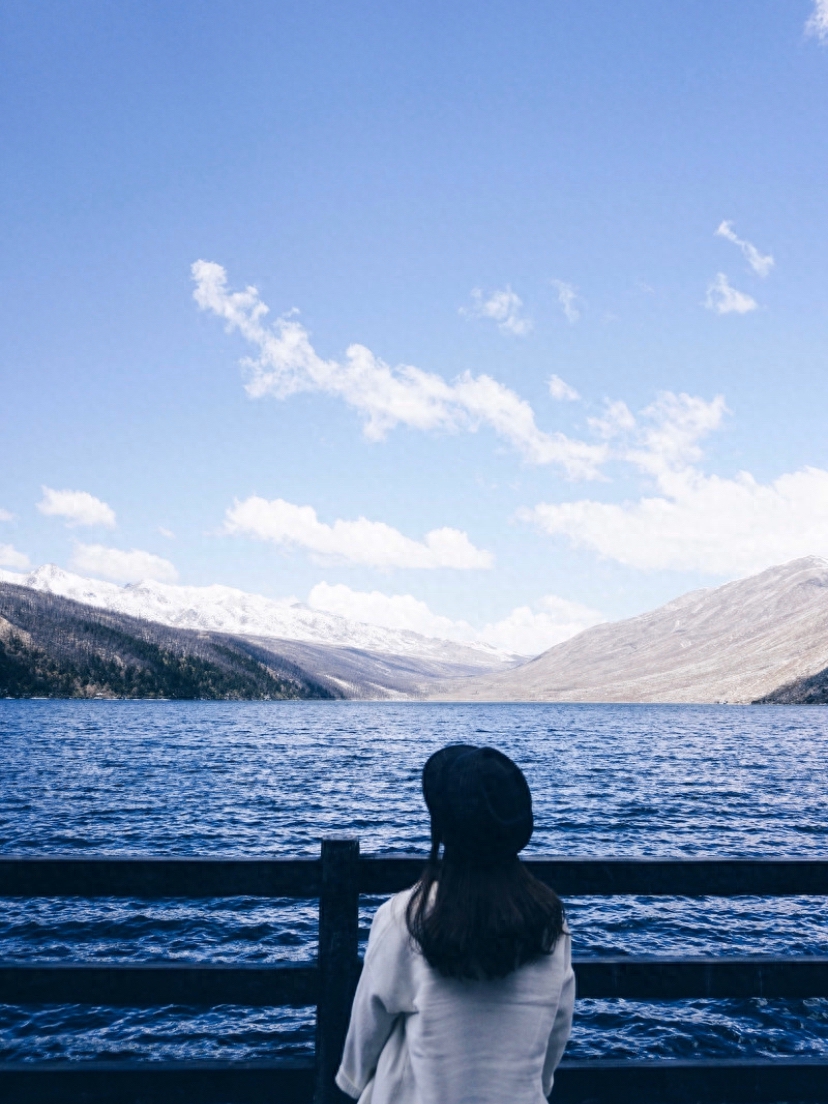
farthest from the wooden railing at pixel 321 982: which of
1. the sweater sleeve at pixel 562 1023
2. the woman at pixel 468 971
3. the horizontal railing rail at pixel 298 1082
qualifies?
the woman at pixel 468 971

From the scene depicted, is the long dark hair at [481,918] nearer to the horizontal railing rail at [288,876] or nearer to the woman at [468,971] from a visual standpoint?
the woman at [468,971]

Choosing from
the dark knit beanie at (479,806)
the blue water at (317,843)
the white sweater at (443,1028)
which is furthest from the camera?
the blue water at (317,843)

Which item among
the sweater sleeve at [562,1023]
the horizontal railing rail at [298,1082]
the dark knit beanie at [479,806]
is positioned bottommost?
the horizontal railing rail at [298,1082]

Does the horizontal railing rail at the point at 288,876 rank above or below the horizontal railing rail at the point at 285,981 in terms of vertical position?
above

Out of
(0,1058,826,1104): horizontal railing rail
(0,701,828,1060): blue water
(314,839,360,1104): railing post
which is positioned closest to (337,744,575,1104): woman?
(314,839,360,1104): railing post

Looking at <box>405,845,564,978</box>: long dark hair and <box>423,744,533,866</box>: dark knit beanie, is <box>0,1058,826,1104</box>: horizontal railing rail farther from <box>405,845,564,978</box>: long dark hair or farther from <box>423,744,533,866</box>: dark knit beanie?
<box>423,744,533,866</box>: dark knit beanie

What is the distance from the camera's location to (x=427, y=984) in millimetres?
3164

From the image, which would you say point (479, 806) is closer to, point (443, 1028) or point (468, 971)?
point (468, 971)

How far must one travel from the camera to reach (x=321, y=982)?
17.8 feet

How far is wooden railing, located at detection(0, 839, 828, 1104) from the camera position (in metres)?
5.39

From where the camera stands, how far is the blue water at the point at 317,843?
44.9ft

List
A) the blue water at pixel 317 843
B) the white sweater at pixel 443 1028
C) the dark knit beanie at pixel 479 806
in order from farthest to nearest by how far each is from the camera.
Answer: the blue water at pixel 317 843 < the dark knit beanie at pixel 479 806 < the white sweater at pixel 443 1028

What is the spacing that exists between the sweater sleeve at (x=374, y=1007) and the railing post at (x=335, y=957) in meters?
2.01

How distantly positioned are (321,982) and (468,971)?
2710 millimetres
